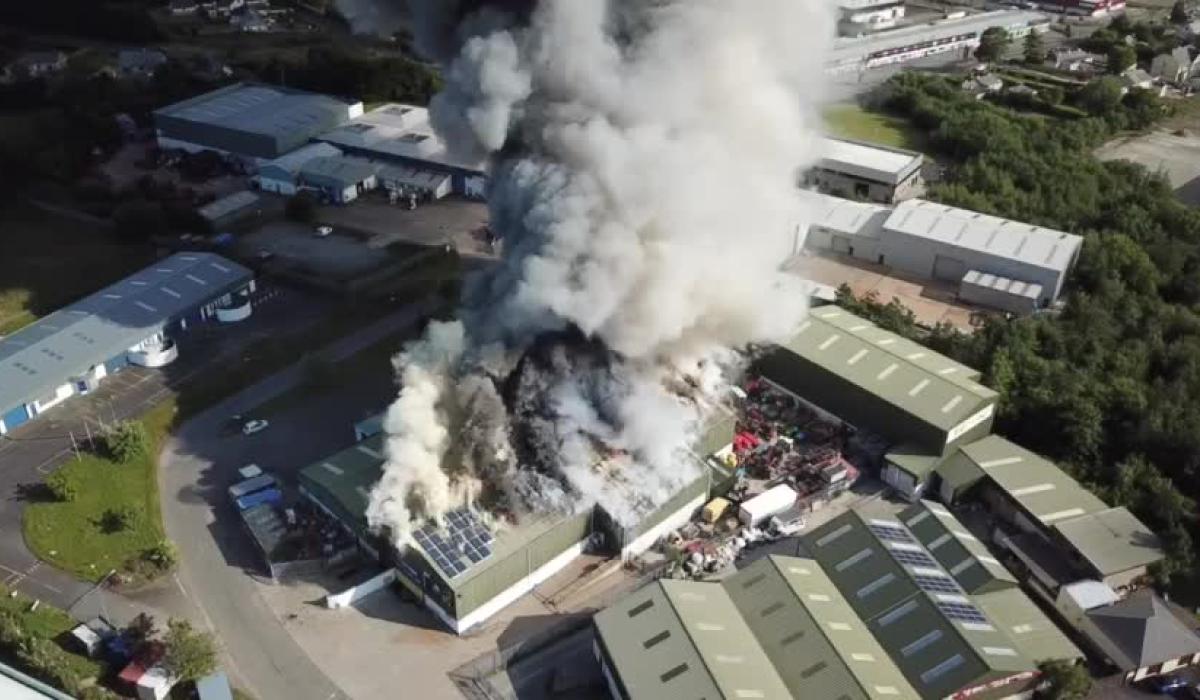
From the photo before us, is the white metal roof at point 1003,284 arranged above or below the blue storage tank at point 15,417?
above

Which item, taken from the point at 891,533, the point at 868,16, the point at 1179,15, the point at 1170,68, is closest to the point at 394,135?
the point at 891,533

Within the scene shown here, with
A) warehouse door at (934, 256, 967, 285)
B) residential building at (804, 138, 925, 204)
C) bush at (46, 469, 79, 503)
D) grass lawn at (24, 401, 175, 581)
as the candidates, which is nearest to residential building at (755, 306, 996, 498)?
warehouse door at (934, 256, 967, 285)

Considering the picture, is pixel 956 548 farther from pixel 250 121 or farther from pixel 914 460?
pixel 250 121

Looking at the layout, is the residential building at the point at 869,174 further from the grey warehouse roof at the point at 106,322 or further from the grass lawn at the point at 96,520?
the grass lawn at the point at 96,520

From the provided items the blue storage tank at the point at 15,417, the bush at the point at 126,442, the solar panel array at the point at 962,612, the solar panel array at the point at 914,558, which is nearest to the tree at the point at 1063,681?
the solar panel array at the point at 962,612

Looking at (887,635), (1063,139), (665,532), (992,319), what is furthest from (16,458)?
(1063,139)

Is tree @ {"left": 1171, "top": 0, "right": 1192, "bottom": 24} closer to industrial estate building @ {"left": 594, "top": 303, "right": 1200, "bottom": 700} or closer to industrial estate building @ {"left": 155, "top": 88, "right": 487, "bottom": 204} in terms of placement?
industrial estate building @ {"left": 155, "top": 88, "right": 487, "bottom": 204}
